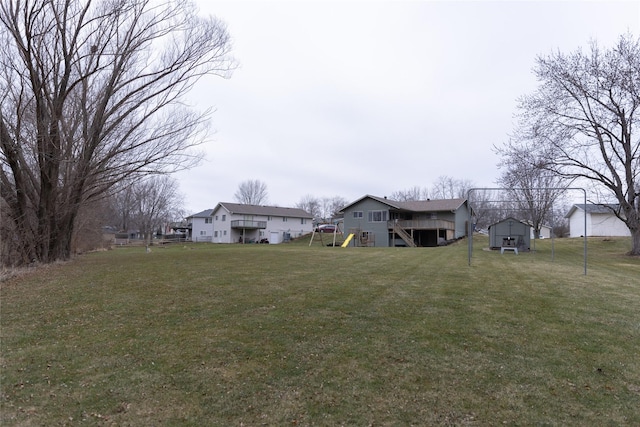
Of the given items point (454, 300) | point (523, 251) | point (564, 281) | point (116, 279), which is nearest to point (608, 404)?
point (454, 300)

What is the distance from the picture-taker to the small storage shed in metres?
22.9

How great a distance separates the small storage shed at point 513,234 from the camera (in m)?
22.9

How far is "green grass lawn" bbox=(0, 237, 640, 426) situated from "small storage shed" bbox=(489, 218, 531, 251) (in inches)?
614

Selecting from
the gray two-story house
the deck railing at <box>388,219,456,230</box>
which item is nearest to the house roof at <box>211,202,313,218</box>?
the gray two-story house

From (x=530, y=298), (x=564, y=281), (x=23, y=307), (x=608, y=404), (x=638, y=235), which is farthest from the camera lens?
(x=638, y=235)

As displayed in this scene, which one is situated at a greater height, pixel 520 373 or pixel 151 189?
pixel 151 189

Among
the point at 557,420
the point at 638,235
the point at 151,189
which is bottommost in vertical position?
the point at 557,420

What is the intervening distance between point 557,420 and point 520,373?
91 cm

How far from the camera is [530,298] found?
25.3 feet

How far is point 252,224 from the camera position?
51156 millimetres

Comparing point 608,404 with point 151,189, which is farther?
point 151,189

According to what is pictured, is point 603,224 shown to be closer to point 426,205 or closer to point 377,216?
point 426,205

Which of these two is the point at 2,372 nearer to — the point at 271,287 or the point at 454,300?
the point at 271,287

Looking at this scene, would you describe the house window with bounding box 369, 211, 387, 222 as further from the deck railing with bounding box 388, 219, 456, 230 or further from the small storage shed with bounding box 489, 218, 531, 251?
the small storage shed with bounding box 489, 218, 531, 251
